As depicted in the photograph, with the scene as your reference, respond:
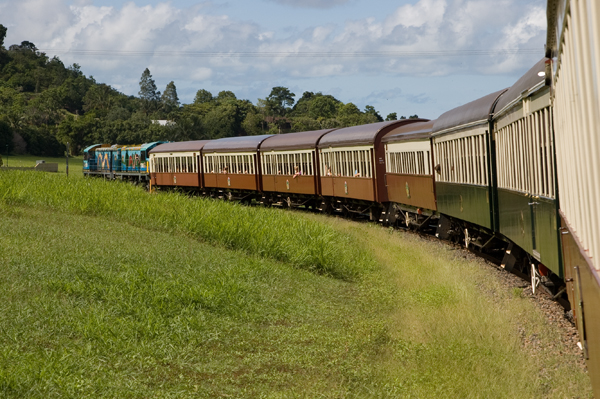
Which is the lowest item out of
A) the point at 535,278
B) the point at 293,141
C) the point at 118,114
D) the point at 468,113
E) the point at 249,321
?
the point at 249,321

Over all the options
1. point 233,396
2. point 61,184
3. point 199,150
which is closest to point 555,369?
point 233,396

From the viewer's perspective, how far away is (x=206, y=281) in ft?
36.8

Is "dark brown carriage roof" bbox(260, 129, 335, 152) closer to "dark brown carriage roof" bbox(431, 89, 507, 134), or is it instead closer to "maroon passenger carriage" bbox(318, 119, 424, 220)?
"maroon passenger carriage" bbox(318, 119, 424, 220)

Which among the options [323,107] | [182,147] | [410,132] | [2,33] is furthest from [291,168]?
[2,33]

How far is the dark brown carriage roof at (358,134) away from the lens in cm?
2378

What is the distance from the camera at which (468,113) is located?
14922 mm

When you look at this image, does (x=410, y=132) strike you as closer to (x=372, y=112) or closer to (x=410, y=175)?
(x=410, y=175)

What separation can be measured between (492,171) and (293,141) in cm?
1807

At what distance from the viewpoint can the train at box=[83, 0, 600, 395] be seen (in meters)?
3.83

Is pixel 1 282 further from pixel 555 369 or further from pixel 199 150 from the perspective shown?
pixel 199 150

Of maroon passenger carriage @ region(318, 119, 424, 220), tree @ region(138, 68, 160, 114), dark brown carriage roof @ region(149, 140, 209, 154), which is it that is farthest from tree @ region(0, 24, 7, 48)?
maroon passenger carriage @ region(318, 119, 424, 220)

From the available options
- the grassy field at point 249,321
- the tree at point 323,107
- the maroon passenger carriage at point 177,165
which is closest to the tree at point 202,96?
the tree at point 323,107

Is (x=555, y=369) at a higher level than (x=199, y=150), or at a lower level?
lower

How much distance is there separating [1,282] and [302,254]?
22.3 ft
